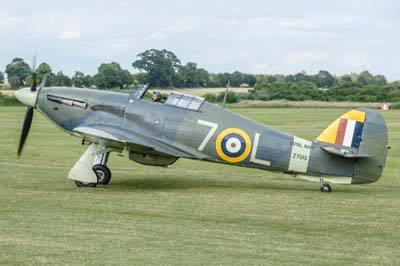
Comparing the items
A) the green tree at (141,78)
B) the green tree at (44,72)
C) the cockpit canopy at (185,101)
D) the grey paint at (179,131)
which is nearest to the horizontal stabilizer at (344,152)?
the grey paint at (179,131)

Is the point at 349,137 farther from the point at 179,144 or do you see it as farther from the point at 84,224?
the point at 84,224

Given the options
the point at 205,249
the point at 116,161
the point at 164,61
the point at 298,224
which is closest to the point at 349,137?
the point at 298,224

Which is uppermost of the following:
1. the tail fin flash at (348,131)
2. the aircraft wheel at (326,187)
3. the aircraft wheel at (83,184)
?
the tail fin flash at (348,131)

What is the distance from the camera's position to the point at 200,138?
15.7m

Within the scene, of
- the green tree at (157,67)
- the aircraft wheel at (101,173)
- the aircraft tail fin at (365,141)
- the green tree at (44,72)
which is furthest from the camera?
the green tree at (157,67)

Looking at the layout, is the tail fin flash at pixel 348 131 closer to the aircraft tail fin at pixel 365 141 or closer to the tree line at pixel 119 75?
the aircraft tail fin at pixel 365 141

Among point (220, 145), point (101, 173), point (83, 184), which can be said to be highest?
point (220, 145)

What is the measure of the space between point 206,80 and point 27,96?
228ft

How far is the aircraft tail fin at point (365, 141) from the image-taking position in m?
A: 15.3

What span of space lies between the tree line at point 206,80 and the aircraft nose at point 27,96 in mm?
1169

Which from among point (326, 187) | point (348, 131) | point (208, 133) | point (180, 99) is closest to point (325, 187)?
point (326, 187)

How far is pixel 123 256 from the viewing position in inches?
356

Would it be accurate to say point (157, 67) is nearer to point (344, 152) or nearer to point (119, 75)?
point (119, 75)

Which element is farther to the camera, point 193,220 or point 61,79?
point 61,79
